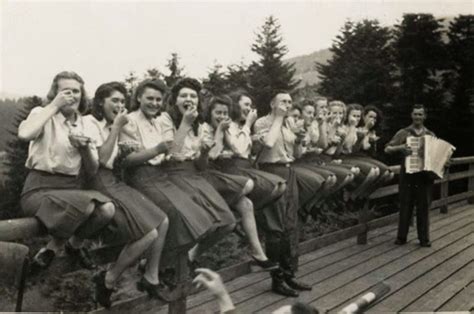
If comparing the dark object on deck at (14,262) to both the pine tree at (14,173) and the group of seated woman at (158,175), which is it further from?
the pine tree at (14,173)

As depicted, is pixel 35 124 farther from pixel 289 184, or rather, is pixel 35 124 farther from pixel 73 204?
pixel 289 184

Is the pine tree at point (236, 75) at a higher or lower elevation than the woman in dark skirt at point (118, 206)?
higher

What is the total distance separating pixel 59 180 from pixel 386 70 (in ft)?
31.2

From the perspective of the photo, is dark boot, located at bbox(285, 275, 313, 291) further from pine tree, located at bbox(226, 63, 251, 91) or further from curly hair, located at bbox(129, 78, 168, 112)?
pine tree, located at bbox(226, 63, 251, 91)

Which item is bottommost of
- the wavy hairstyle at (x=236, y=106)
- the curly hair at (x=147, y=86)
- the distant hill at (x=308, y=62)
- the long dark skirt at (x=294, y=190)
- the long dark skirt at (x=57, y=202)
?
the long dark skirt at (x=294, y=190)

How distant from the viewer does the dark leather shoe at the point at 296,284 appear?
3.73 meters

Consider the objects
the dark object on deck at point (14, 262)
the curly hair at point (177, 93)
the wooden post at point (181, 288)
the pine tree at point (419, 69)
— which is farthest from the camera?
the pine tree at point (419, 69)

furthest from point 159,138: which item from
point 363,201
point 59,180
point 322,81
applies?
point 322,81

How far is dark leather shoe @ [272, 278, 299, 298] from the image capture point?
3.62m

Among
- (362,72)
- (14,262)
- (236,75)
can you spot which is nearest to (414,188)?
(236,75)

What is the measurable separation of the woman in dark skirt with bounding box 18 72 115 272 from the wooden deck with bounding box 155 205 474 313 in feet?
3.21

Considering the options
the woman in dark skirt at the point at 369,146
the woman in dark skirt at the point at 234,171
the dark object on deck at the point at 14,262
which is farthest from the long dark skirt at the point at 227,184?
the woman in dark skirt at the point at 369,146

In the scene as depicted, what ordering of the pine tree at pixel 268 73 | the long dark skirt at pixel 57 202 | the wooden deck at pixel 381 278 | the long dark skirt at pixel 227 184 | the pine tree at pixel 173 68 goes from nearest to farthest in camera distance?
the long dark skirt at pixel 57 202 < the long dark skirt at pixel 227 184 < the wooden deck at pixel 381 278 < the pine tree at pixel 173 68 < the pine tree at pixel 268 73

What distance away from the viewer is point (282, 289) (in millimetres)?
3645
